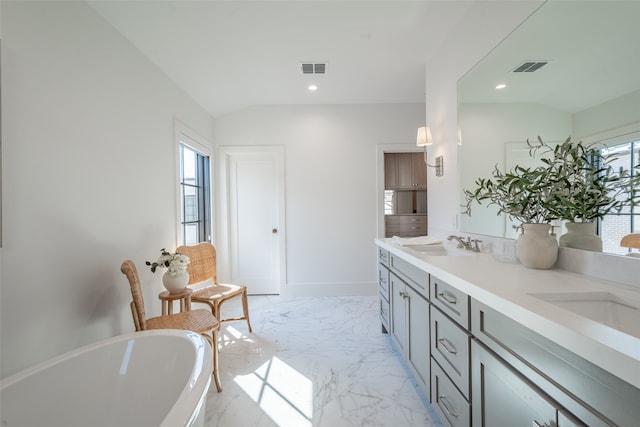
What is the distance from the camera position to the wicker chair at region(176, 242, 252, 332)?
7.04 ft

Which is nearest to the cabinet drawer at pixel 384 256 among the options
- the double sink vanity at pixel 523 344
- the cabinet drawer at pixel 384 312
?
the cabinet drawer at pixel 384 312

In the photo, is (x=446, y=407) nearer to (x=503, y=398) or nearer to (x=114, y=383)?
(x=503, y=398)

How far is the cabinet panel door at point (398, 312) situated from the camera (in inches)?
69.1

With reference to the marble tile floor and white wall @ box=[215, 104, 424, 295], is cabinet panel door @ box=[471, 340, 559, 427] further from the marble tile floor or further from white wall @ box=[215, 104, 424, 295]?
white wall @ box=[215, 104, 424, 295]

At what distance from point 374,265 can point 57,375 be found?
305 centimetres

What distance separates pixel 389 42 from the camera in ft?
7.20

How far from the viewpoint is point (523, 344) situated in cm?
75

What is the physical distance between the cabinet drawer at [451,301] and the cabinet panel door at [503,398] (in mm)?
101

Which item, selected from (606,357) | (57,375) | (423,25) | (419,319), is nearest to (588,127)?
(606,357)

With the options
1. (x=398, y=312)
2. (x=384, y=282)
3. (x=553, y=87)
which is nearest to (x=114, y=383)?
(x=398, y=312)

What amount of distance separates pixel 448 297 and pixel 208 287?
6.73ft

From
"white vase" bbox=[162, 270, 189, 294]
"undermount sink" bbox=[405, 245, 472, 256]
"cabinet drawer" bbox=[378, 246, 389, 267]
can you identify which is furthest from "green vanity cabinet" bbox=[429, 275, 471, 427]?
"white vase" bbox=[162, 270, 189, 294]

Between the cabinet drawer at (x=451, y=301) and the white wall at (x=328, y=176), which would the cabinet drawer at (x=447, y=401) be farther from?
the white wall at (x=328, y=176)

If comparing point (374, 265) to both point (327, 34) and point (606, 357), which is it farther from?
point (606, 357)
